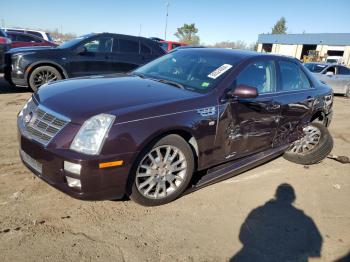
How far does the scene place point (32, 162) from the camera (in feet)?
10.4

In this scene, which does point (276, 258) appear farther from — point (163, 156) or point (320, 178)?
point (320, 178)

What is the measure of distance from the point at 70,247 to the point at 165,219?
0.95m

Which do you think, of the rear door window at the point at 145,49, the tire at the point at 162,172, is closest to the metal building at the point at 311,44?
the rear door window at the point at 145,49

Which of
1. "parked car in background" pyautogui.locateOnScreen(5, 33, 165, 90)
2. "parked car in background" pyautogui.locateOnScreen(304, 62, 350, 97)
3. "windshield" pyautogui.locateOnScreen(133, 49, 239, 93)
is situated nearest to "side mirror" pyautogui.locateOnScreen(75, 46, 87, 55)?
"parked car in background" pyautogui.locateOnScreen(5, 33, 165, 90)

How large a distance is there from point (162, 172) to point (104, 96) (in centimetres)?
96

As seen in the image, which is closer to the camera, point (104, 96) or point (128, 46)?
point (104, 96)

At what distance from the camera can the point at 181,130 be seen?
→ 3371 mm

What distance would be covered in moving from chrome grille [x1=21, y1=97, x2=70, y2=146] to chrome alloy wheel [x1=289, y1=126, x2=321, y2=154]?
12.3ft

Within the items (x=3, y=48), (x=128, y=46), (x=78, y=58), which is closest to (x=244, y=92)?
(x=78, y=58)

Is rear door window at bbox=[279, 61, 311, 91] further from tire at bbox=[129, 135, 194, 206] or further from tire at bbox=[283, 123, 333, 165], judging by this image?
tire at bbox=[129, 135, 194, 206]

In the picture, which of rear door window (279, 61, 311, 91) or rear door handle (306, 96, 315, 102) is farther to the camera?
rear door handle (306, 96, 315, 102)

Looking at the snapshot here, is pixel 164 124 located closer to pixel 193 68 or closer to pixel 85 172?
pixel 85 172

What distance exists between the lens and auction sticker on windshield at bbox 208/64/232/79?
12.8 feet

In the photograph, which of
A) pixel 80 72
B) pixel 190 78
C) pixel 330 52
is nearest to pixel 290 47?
pixel 330 52
